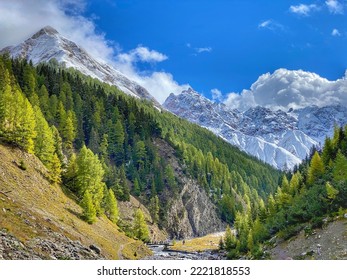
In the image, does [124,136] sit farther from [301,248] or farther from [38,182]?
[301,248]

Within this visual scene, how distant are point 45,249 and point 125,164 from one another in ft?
317

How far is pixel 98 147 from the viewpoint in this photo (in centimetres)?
12631

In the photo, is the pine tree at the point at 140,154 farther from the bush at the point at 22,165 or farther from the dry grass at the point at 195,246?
the bush at the point at 22,165

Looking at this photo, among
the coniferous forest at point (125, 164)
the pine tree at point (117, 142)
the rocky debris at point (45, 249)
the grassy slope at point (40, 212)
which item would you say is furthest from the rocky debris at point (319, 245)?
the pine tree at point (117, 142)

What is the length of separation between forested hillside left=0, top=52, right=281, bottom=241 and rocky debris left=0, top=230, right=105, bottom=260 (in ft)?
58.5

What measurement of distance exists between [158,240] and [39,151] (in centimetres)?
5072

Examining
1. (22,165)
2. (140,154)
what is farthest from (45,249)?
(140,154)

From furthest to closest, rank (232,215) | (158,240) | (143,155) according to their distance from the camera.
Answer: (232,215) → (143,155) → (158,240)

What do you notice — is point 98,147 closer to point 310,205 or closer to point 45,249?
point 310,205

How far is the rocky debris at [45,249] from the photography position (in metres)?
29.4

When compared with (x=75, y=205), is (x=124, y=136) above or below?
above

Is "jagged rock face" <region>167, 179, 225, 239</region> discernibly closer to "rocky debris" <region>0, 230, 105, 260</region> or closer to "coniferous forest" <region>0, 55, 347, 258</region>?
"coniferous forest" <region>0, 55, 347, 258</region>
